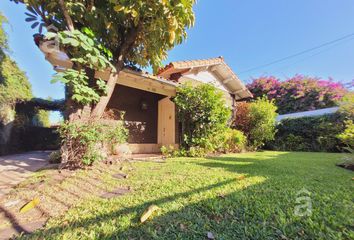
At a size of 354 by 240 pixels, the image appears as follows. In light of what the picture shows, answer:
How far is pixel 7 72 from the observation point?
27.8ft

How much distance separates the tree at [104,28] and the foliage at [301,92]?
57.8ft

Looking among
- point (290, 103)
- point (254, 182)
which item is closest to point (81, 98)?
point (254, 182)

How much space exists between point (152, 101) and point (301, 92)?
1641 centimetres

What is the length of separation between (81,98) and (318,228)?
4.92m

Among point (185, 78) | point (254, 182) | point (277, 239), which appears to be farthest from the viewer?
point (185, 78)

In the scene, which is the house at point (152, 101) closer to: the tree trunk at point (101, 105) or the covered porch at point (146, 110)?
the covered porch at point (146, 110)

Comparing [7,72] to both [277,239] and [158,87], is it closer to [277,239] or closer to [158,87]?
[158,87]

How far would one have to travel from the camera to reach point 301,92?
18.0m

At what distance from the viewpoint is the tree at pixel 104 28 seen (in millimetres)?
4277

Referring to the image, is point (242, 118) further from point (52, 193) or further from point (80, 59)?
point (52, 193)

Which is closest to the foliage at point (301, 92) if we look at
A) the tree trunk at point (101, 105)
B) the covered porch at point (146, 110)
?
the covered porch at point (146, 110)

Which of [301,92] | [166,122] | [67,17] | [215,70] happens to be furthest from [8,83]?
[301,92]

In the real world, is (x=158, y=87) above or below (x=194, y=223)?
above

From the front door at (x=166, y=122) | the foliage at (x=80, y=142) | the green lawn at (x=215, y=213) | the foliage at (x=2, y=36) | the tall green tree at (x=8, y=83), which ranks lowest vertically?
the green lawn at (x=215, y=213)
